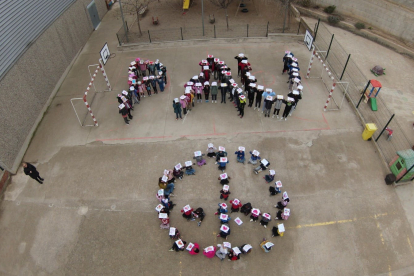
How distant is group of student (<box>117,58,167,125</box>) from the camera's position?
14.7m

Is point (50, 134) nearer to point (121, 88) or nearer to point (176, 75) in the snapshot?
point (121, 88)

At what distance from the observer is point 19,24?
49.5ft

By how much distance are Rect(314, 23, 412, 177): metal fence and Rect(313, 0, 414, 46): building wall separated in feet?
13.5

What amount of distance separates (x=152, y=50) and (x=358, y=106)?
51.2 feet

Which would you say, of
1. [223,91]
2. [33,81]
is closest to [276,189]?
[223,91]

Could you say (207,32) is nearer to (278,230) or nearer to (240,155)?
(240,155)

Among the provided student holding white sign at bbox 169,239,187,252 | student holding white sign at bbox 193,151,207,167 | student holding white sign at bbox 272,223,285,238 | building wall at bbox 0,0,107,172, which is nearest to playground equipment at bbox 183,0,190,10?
building wall at bbox 0,0,107,172

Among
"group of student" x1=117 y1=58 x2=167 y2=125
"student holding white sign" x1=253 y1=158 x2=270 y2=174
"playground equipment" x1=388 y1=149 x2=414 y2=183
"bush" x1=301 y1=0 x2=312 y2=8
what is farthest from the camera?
"bush" x1=301 y1=0 x2=312 y2=8

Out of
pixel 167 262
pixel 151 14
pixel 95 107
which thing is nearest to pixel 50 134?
pixel 95 107

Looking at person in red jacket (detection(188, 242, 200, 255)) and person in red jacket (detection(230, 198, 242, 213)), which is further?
person in red jacket (detection(230, 198, 242, 213))

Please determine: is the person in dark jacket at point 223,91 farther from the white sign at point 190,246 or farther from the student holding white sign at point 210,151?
the white sign at point 190,246

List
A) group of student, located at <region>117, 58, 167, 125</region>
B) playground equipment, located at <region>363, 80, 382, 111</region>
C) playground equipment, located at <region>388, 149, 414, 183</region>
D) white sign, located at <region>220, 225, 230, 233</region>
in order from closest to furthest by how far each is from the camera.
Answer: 1. white sign, located at <region>220, 225, 230, 233</region>
2. playground equipment, located at <region>388, 149, 414, 183</region>
3. group of student, located at <region>117, 58, 167, 125</region>
4. playground equipment, located at <region>363, 80, 382, 111</region>

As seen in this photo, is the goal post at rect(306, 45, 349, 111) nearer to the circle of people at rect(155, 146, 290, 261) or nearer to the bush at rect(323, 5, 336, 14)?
the circle of people at rect(155, 146, 290, 261)

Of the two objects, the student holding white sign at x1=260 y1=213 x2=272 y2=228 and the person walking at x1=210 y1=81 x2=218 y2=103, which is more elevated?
the person walking at x1=210 y1=81 x2=218 y2=103
